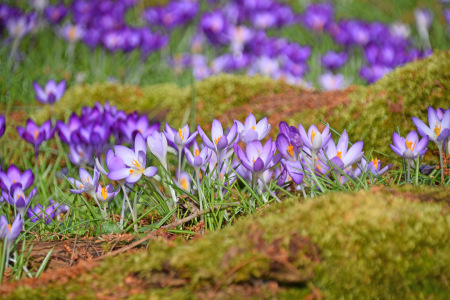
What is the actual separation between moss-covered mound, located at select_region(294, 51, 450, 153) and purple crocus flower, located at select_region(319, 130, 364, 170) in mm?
580

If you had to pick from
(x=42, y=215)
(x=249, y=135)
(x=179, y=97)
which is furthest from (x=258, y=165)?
(x=179, y=97)

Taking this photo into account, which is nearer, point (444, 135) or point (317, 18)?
point (444, 135)

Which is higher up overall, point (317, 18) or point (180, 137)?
point (180, 137)

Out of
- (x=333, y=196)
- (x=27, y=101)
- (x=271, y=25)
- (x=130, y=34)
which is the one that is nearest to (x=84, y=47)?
(x=130, y=34)

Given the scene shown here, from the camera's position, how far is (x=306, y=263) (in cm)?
128

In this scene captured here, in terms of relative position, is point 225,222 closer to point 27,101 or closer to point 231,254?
point 231,254

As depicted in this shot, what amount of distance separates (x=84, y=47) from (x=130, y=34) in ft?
3.07

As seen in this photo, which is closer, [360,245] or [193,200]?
[360,245]

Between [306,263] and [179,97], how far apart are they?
7.98 ft

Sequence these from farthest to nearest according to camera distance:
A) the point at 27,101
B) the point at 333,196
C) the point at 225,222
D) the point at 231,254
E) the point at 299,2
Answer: the point at 299,2, the point at 27,101, the point at 225,222, the point at 333,196, the point at 231,254

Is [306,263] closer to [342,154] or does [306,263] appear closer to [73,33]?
[342,154]

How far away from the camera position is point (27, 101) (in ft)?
13.9

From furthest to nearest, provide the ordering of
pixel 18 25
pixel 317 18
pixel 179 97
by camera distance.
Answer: pixel 317 18, pixel 18 25, pixel 179 97

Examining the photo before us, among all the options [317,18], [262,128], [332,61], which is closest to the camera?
[262,128]
